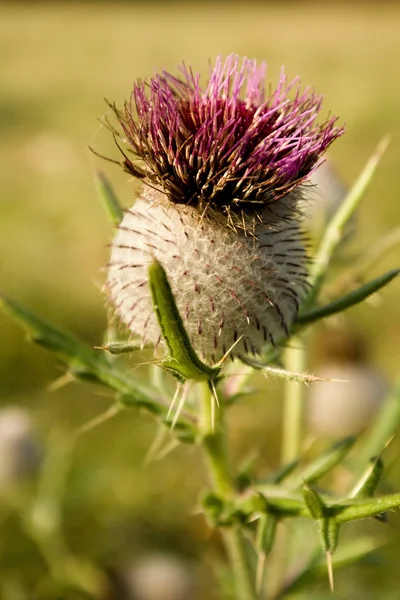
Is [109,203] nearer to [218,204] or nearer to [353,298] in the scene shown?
[218,204]

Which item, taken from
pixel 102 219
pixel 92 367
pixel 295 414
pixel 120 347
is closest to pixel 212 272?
pixel 120 347

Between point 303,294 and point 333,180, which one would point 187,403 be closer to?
point 303,294

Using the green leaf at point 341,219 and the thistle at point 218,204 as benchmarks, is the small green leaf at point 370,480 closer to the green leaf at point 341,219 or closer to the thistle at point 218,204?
the thistle at point 218,204

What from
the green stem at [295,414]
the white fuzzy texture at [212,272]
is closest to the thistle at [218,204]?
the white fuzzy texture at [212,272]

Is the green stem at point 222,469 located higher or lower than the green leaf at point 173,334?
lower

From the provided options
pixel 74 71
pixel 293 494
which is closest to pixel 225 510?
pixel 293 494
